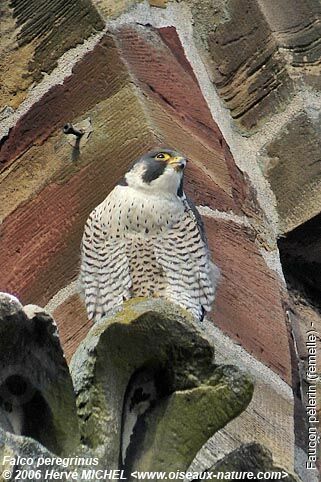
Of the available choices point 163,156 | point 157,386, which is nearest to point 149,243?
point 163,156

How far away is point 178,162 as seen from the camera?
10.6ft

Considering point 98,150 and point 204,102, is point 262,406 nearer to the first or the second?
point 98,150

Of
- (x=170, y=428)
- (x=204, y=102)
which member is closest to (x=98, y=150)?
(x=204, y=102)

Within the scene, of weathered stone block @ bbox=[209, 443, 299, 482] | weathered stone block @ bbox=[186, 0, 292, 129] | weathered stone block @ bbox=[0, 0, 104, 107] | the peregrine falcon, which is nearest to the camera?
weathered stone block @ bbox=[209, 443, 299, 482]

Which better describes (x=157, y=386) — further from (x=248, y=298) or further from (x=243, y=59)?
(x=243, y=59)

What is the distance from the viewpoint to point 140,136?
3193mm

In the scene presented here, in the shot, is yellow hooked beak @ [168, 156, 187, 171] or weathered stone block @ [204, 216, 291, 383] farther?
yellow hooked beak @ [168, 156, 187, 171]

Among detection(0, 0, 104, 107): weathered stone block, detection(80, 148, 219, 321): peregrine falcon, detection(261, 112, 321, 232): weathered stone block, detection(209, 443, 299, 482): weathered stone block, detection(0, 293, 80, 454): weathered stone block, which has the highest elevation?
detection(0, 293, 80, 454): weathered stone block

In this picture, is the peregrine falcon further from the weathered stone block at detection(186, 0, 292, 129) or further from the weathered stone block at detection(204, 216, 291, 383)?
the weathered stone block at detection(186, 0, 292, 129)

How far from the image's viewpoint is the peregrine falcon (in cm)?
323

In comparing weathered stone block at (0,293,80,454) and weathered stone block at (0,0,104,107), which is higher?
weathered stone block at (0,293,80,454)

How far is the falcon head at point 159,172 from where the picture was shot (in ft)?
10.6

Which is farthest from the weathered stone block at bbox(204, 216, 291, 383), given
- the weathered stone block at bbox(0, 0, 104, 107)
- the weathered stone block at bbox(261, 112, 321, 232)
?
the weathered stone block at bbox(0, 0, 104, 107)

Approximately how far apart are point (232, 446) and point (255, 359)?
0.33 m
